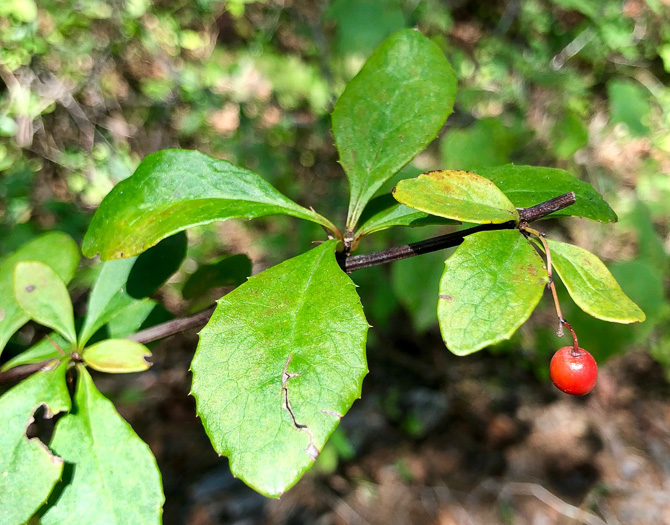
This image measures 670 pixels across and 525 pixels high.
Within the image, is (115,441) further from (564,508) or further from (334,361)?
A: (564,508)

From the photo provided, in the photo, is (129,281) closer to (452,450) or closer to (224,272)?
(224,272)

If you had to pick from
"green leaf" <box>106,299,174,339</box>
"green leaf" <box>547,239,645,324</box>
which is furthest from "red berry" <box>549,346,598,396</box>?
"green leaf" <box>106,299,174,339</box>

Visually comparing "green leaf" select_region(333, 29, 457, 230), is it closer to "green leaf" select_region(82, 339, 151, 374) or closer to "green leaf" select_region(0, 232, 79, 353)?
"green leaf" select_region(82, 339, 151, 374)

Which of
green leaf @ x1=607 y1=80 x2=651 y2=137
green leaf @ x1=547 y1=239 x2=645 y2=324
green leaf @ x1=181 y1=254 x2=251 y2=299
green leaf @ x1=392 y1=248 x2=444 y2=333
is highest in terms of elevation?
green leaf @ x1=547 y1=239 x2=645 y2=324

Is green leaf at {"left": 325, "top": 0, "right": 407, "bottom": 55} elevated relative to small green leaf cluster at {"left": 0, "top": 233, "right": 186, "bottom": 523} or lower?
lower

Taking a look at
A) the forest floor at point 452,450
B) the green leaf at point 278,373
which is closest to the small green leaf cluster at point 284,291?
the green leaf at point 278,373

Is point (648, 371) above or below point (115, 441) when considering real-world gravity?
below

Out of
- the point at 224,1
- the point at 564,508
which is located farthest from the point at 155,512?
the point at 224,1
